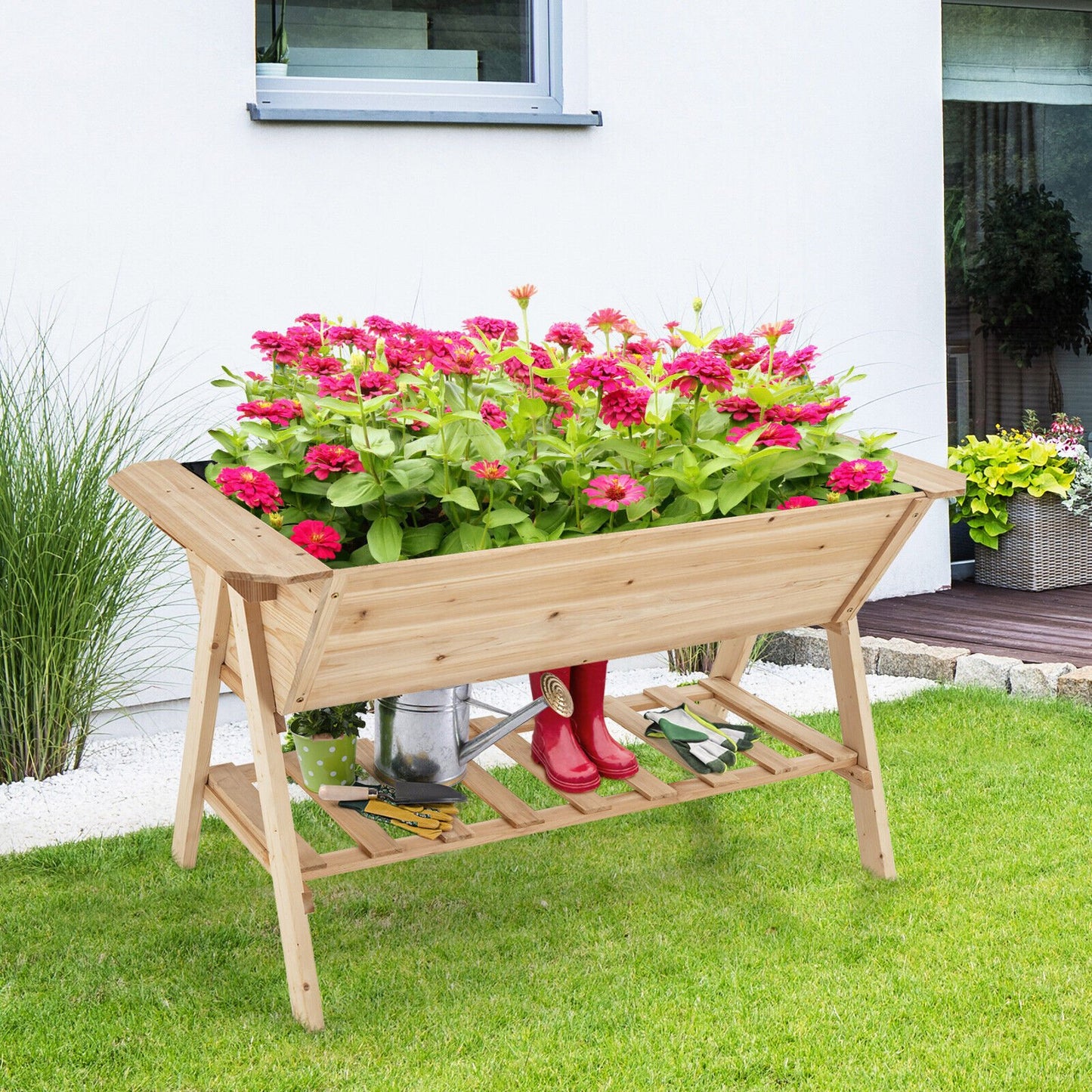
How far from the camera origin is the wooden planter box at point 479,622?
6.11ft

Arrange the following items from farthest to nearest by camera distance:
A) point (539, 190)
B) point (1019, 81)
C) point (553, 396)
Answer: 1. point (1019, 81)
2. point (539, 190)
3. point (553, 396)

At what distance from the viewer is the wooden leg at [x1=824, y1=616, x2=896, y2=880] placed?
2.45 m

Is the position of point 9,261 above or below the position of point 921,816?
above

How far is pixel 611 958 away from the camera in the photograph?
88.3 inches

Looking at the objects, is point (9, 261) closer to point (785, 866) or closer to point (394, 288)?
point (394, 288)

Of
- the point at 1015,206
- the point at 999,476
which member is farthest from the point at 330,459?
the point at 1015,206

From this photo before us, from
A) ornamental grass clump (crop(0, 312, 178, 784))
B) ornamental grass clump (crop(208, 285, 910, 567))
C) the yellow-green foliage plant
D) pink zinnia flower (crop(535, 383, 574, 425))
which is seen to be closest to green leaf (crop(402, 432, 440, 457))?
ornamental grass clump (crop(208, 285, 910, 567))

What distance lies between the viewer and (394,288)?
3869 millimetres

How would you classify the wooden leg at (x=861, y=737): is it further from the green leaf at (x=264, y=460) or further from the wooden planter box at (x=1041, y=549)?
the wooden planter box at (x=1041, y=549)

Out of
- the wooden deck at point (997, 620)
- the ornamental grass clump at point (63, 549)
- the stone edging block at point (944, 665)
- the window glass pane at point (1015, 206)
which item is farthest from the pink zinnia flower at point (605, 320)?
the window glass pane at point (1015, 206)

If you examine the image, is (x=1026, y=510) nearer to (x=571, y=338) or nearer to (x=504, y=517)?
(x=571, y=338)

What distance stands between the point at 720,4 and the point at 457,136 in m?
1.06

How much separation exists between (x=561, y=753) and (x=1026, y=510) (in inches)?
124

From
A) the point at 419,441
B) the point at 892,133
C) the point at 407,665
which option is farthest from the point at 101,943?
the point at 892,133
